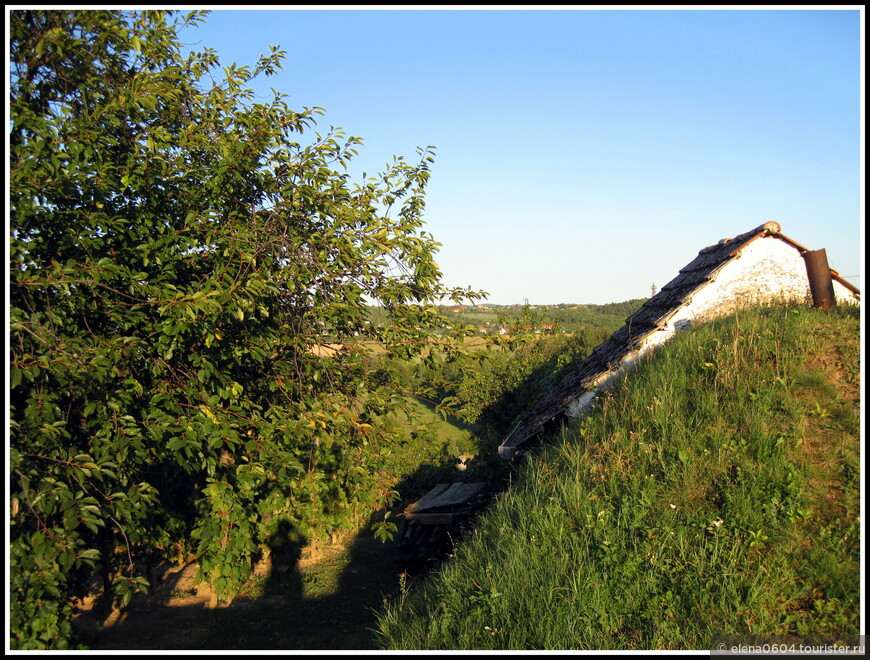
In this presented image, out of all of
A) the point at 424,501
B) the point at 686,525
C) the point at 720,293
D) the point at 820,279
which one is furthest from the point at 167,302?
the point at 424,501

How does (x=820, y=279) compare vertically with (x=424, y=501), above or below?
above

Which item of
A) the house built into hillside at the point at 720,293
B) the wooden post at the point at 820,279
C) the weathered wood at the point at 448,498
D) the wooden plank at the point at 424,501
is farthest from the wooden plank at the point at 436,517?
the wooden post at the point at 820,279

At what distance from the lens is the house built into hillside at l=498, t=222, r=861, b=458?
9.40 meters

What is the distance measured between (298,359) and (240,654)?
266 centimetres

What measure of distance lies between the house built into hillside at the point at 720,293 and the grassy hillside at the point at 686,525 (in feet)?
8.56

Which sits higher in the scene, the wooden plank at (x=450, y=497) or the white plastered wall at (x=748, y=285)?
the white plastered wall at (x=748, y=285)

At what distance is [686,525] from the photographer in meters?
4.81

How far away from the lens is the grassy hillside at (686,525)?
4.16 m

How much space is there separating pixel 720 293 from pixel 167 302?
9345 millimetres

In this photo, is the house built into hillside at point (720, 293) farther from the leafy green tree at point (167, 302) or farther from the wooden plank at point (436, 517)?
the leafy green tree at point (167, 302)

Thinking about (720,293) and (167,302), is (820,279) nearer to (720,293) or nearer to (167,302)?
(720,293)

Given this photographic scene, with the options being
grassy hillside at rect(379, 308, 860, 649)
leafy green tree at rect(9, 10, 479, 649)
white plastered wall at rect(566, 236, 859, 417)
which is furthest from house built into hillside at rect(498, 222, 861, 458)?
leafy green tree at rect(9, 10, 479, 649)

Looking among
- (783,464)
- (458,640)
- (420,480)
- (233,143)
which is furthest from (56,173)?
(420,480)

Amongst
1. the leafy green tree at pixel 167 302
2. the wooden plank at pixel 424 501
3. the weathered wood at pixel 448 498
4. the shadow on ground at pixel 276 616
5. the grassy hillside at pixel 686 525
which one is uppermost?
the leafy green tree at pixel 167 302
